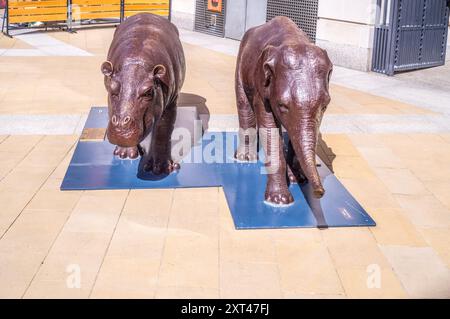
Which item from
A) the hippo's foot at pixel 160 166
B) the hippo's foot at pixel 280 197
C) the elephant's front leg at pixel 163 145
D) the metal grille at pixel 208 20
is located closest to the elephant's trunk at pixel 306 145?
the hippo's foot at pixel 280 197

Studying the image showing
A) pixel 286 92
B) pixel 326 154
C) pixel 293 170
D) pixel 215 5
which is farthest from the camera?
pixel 215 5

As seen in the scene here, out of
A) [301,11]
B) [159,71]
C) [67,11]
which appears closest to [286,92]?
[159,71]

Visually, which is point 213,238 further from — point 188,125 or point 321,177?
point 188,125

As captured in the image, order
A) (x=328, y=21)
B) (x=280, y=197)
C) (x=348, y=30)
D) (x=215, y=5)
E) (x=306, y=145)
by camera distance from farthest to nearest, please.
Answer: (x=215, y=5) < (x=328, y=21) < (x=348, y=30) < (x=280, y=197) < (x=306, y=145)

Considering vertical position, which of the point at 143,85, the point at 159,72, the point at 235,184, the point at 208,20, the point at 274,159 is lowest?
the point at 235,184

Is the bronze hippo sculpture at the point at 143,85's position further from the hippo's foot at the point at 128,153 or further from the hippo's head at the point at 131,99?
the hippo's foot at the point at 128,153

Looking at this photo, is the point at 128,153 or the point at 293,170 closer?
the point at 293,170

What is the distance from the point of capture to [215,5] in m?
18.6

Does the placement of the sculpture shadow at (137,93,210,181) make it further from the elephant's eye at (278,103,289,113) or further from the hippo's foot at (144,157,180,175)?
the elephant's eye at (278,103,289,113)

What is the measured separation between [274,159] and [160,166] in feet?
4.95

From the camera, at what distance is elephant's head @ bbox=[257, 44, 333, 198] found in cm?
512

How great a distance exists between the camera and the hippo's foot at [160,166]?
6801 millimetres

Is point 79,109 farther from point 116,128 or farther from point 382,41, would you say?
point 382,41
